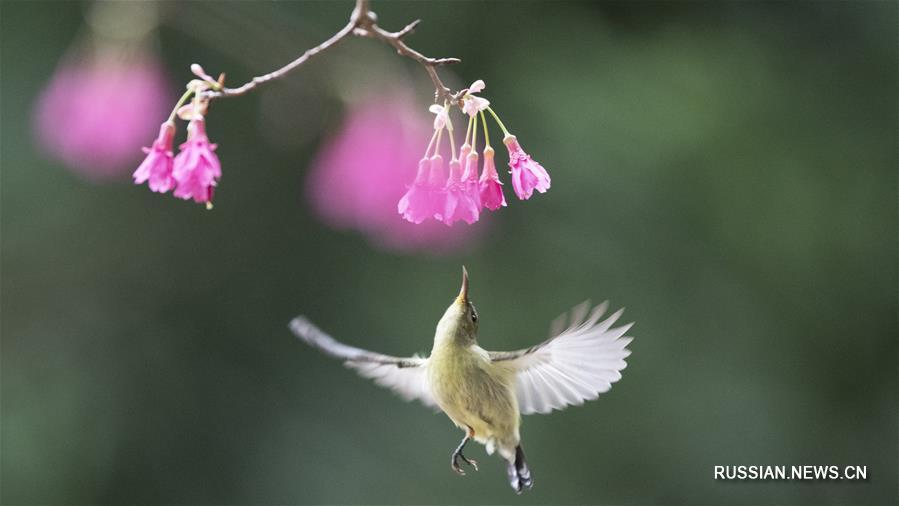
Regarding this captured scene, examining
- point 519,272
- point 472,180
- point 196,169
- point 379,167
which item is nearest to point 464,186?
point 472,180

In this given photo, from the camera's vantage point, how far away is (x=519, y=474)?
1.66m

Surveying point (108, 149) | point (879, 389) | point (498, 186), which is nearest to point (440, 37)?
point (108, 149)

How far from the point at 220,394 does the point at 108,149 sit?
3.73 ft

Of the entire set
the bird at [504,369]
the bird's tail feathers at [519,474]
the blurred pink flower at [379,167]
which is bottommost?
the bird's tail feathers at [519,474]

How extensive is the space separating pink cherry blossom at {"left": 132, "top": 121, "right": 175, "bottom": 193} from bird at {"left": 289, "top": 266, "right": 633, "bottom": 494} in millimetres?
309

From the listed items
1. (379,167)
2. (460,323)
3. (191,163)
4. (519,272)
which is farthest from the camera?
(519,272)

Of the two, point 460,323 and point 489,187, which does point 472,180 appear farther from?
point 460,323

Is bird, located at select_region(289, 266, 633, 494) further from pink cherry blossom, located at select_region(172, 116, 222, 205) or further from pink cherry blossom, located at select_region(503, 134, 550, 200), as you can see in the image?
pink cherry blossom, located at select_region(172, 116, 222, 205)

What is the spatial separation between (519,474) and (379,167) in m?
1.19

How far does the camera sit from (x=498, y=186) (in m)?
1.25

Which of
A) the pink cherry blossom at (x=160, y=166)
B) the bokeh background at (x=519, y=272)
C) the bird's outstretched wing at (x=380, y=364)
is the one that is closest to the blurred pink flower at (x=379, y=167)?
the bokeh background at (x=519, y=272)

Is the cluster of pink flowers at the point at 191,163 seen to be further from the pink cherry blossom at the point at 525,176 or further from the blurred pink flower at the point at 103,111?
the blurred pink flower at the point at 103,111

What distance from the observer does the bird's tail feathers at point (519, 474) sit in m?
1.62

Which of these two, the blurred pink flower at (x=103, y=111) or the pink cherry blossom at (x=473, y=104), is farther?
the blurred pink flower at (x=103, y=111)
